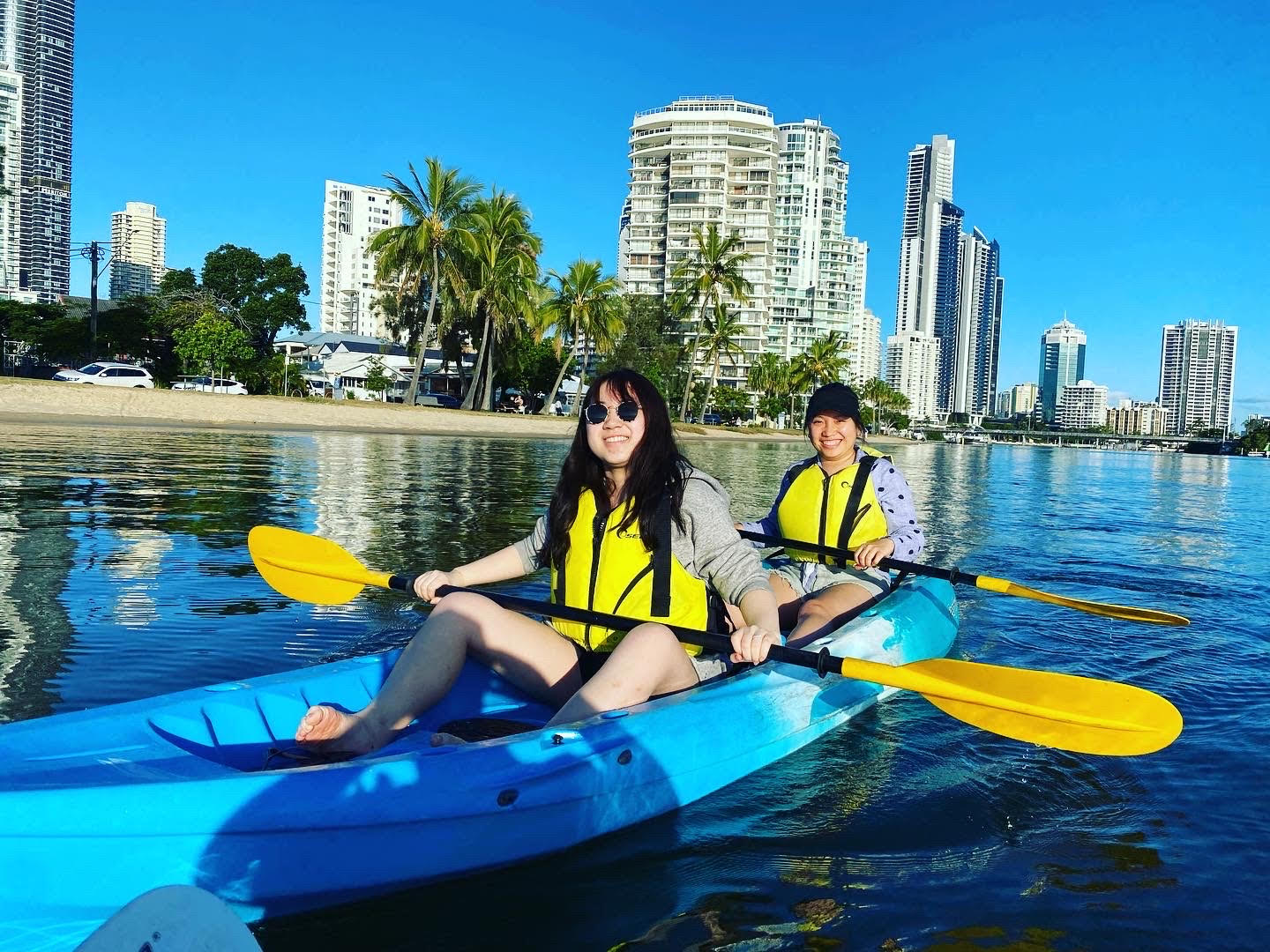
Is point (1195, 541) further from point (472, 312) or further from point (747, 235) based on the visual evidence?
point (747, 235)

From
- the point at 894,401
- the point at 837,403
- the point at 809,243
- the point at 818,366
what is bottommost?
the point at 837,403

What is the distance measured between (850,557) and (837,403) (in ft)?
2.85

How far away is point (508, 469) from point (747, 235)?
3421 inches

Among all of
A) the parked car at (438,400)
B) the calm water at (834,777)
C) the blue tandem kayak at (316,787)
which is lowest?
the calm water at (834,777)

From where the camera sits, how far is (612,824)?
10.3ft

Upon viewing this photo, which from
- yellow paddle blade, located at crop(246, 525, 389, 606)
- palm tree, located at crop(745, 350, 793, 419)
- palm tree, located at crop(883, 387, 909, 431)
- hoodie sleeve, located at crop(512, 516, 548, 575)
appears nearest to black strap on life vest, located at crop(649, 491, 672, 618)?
hoodie sleeve, located at crop(512, 516, 548, 575)

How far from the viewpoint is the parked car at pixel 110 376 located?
1233 inches

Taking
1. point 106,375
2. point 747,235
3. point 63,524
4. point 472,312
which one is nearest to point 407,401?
point 472,312

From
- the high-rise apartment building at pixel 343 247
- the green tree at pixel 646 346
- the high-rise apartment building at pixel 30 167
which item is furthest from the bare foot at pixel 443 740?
the high-rise apartment building at pixel 343 247

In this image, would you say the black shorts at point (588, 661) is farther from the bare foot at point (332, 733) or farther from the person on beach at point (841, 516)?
the person on beach at point (841, 516)

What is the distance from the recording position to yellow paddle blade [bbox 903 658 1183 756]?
3.33m

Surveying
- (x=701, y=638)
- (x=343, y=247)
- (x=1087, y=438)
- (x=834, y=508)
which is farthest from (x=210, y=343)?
(x=1087, y=438)

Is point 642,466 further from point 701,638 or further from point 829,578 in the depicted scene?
point 829,578

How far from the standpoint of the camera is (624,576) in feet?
11.3
